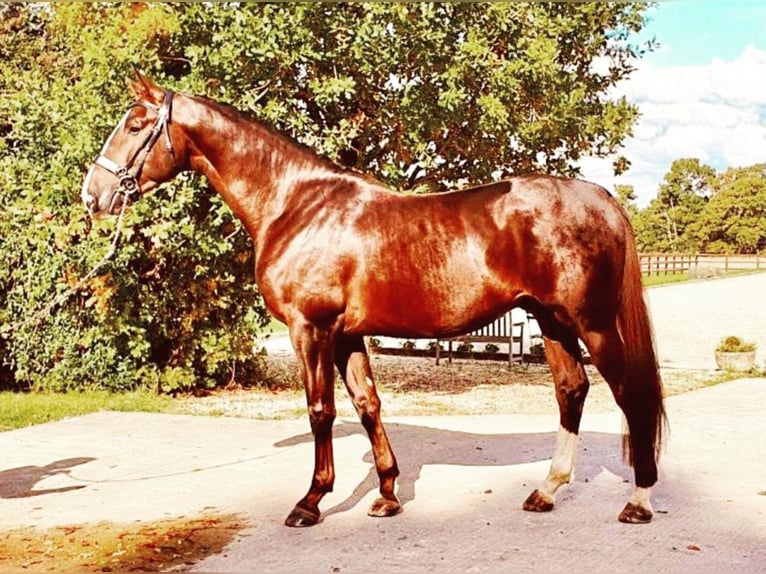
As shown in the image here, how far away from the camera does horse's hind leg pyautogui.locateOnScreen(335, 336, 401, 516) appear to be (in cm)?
509

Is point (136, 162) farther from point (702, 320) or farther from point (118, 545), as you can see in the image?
point (702, 320)

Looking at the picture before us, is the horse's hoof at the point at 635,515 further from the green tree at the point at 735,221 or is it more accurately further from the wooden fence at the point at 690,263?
the green tree at the point at 735,221

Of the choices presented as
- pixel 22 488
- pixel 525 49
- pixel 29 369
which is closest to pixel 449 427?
pixel 22 488

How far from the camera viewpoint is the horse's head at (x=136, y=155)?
4.90 m

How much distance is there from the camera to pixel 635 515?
4926 millimetres

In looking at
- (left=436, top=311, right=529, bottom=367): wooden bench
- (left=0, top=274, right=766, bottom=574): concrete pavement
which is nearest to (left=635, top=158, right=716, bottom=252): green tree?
(left=436, top=311, right=529, bottom=367): wooden bench

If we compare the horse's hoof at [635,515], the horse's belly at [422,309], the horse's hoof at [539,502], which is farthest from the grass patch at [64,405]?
the horse's hoof at [635,515]

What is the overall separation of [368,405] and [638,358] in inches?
59.8

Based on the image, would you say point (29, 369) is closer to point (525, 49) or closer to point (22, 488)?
point (22, 488)

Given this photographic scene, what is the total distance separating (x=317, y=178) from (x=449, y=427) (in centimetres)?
406

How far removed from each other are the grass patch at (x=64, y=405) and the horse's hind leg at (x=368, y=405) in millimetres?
5021

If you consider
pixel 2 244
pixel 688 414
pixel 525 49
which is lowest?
pixel 688 414

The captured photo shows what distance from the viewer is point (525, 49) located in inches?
412

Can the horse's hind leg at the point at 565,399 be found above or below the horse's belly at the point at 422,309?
below
